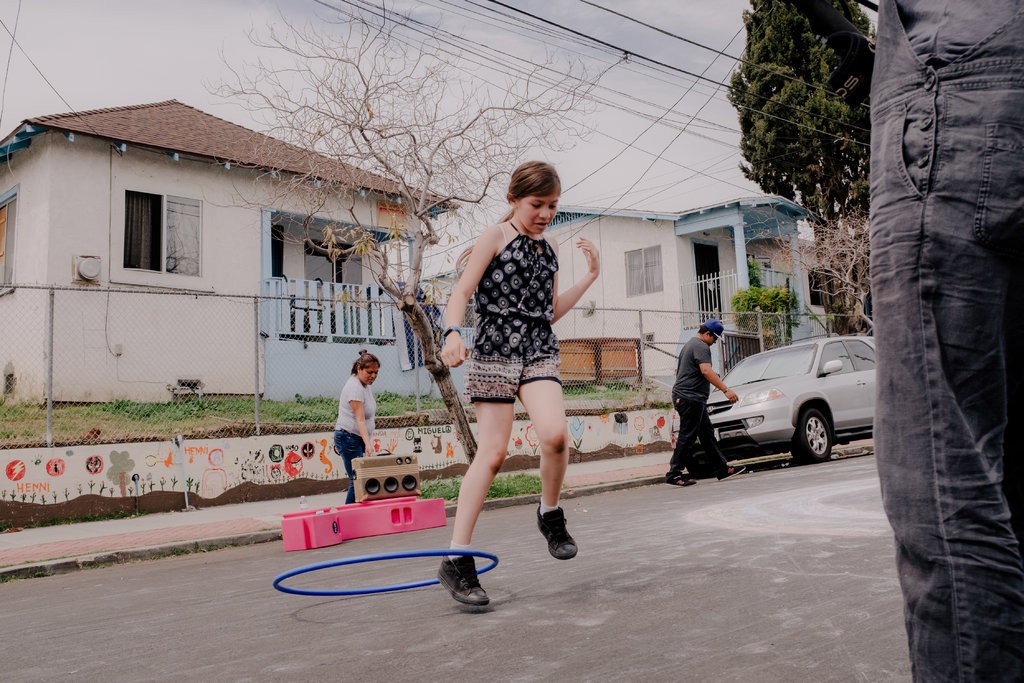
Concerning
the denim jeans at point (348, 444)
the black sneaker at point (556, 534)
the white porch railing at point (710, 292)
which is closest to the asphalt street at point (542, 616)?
the black sneaker at point (556, 534)

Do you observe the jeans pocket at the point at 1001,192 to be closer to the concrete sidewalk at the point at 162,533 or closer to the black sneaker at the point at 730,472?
the concrete sidewalk at the point at 162,533

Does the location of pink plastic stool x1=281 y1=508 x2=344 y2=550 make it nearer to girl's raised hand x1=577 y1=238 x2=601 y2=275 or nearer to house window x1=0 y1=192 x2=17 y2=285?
girl's raised hand x1=577 y1=238 x2=601 y2=275

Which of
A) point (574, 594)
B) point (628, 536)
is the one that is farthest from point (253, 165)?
point (574, 594)

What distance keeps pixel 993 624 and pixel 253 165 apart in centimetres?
1766

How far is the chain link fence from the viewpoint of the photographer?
40.6ft

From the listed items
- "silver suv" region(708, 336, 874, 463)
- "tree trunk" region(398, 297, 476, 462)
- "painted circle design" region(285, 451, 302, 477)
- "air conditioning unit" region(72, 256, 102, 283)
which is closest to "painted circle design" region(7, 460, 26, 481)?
"painted circle design" region(285, 451, 302, 477)

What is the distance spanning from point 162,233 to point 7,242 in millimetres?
2867

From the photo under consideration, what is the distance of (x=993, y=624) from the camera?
1.29 meters

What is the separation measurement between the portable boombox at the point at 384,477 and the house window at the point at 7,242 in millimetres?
11392

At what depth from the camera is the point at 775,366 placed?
1312 cm

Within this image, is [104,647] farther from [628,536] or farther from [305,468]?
[305,468]

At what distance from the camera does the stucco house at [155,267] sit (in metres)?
14.3

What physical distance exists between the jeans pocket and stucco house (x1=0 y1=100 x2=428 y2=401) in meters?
12.3

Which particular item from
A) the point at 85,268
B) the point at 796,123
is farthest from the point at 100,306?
the point at 796,123
